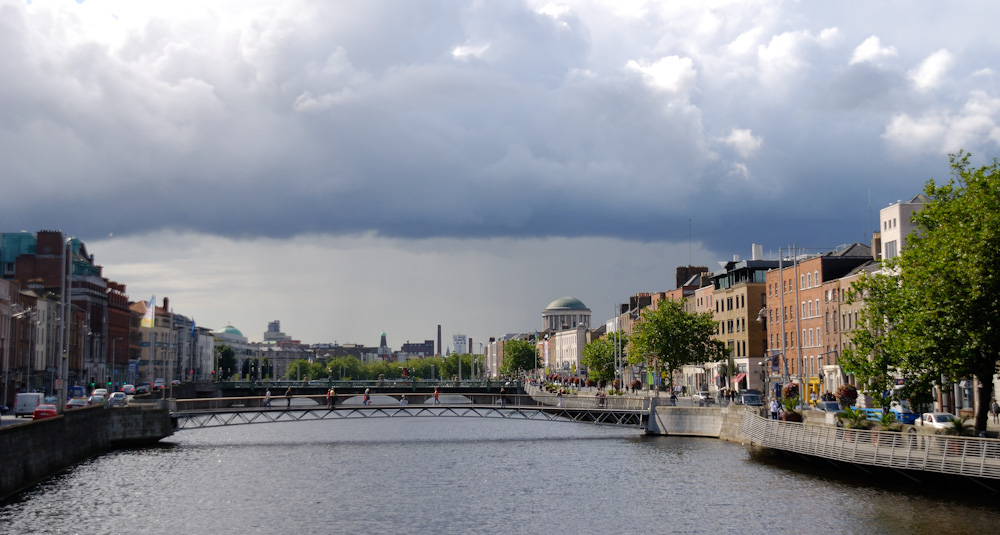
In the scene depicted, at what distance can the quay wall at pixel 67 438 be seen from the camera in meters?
50.5

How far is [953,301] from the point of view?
177 feet

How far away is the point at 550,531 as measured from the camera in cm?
4391

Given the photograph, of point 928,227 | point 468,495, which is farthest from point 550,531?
point 928,227

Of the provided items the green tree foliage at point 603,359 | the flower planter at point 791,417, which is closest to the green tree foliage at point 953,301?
the flower planter at point 791,417

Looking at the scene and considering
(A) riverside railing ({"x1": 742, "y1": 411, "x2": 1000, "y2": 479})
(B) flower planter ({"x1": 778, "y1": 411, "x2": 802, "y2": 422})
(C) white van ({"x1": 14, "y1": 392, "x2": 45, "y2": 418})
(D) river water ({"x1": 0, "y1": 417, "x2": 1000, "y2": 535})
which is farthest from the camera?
(C) white van ({"x1": 14, "y1": 392, "x2": 45, "y2": 418})

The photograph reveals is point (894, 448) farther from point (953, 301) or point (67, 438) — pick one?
point (67, 438)

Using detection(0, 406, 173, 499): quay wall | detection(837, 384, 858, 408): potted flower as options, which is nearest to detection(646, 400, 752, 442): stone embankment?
detection(837, 384, 858, 408): potted flower

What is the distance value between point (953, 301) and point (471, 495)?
2634 centimetres

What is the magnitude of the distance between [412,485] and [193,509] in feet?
42.6

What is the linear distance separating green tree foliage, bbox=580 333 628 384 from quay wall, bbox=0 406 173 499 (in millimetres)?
93905

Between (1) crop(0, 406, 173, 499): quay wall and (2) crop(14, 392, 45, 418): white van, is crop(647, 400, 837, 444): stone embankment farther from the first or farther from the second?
(2) crop(14, 392, 45, 418): white van

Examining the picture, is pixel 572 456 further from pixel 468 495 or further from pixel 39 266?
pixel 39 266

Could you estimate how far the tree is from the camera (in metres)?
132

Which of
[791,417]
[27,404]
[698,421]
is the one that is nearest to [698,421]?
[698,421]
